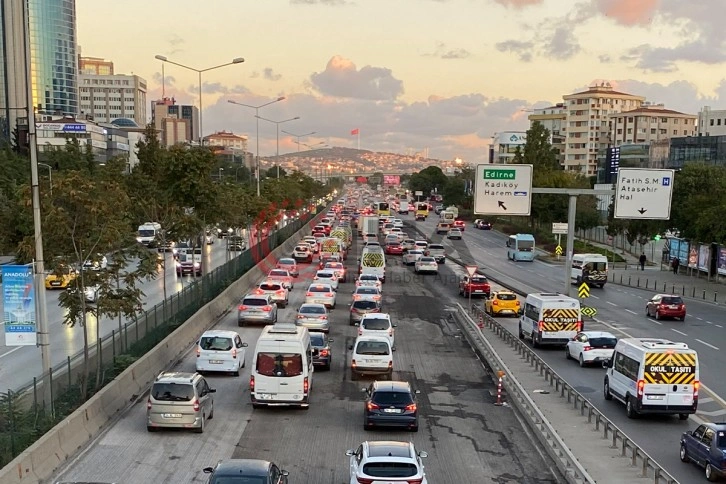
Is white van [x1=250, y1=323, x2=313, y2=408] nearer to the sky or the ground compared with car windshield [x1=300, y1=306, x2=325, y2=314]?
nearer to the sky

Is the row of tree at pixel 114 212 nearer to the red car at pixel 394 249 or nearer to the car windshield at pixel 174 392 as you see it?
the car windshield at pixel 174 392

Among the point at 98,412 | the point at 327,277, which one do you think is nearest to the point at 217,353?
the point at 98,412

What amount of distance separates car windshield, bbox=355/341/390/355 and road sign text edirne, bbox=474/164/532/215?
13.5 metres

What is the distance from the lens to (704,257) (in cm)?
6631

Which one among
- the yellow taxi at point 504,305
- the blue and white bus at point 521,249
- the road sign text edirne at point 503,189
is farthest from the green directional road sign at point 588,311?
the blue and white bus at point 521,249

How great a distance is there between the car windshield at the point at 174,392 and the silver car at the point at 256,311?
17578 millimetres

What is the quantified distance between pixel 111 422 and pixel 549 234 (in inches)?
3443

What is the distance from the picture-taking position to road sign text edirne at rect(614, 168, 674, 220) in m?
37.3

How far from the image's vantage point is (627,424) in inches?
862

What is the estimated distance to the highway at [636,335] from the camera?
20.6m

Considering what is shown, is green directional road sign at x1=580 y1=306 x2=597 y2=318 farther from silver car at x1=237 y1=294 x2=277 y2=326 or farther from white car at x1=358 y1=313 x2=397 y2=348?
silver car at x1=237 y1=294 x2=277 y2=326

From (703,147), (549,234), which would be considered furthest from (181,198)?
(703,147)

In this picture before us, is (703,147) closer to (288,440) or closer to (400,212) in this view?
(400,212)

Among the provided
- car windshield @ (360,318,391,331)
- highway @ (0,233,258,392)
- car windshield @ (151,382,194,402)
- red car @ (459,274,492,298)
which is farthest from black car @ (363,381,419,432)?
red car @ (459,274,492,298)
